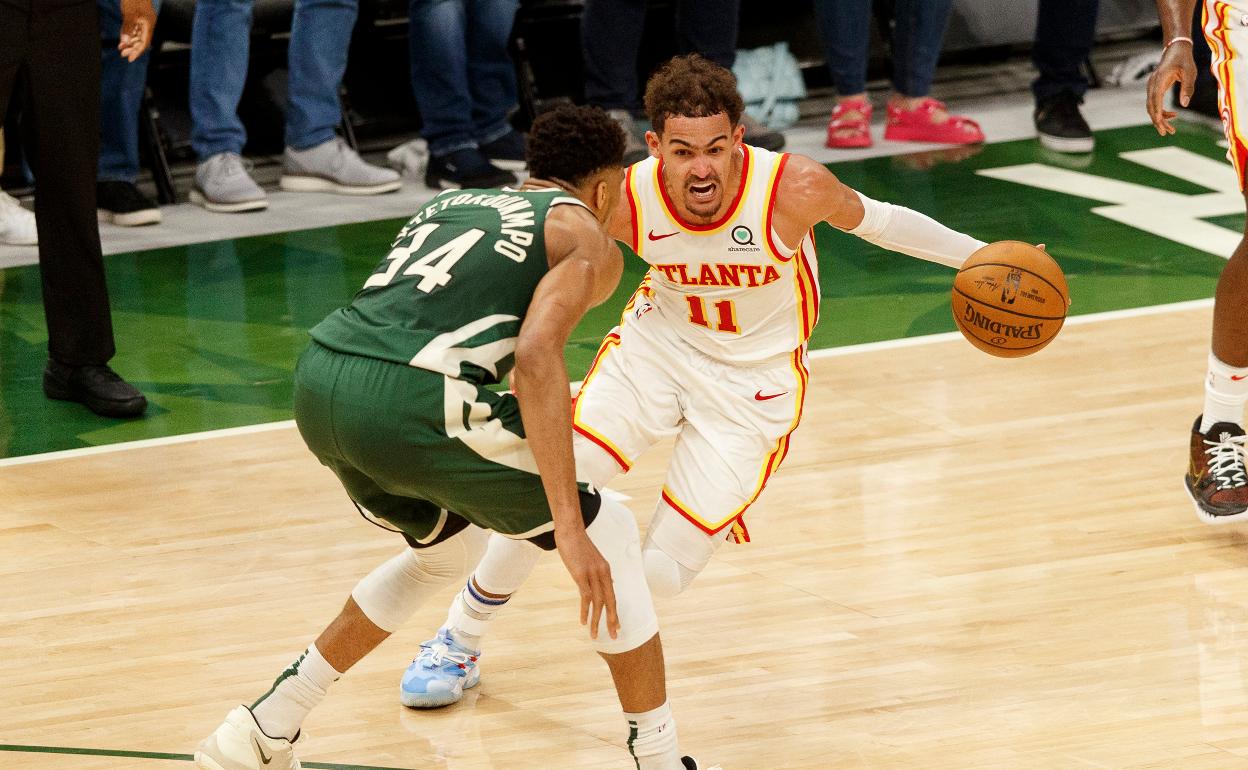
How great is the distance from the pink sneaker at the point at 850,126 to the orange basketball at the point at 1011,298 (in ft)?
14.6

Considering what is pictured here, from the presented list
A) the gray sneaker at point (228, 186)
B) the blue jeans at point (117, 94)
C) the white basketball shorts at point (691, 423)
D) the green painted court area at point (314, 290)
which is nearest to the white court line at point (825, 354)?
the green painted court area at point (314, 290)

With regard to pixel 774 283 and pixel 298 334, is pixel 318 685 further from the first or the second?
pixel 298 334

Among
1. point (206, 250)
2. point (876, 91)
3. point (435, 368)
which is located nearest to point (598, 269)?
point (435, 368)

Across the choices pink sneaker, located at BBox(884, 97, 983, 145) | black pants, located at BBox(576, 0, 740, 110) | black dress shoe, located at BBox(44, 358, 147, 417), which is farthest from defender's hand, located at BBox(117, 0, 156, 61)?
pink sneaker, located at BBox(884, 97, 983, 145)

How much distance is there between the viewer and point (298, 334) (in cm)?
638

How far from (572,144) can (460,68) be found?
478 cm

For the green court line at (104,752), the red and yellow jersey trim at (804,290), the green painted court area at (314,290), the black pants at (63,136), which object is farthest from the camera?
the green painted court area at (314,290)

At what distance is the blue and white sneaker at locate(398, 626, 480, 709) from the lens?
12.4 feet

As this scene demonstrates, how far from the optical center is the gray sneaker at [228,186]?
25.5 ft

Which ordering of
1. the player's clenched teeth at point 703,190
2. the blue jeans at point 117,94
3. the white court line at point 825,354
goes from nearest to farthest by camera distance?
1. the player's clenched teeth at point 703,190
2. the white court line at point 825,354
3. the blue jeans at point 117,94

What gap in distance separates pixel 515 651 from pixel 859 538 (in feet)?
3.43

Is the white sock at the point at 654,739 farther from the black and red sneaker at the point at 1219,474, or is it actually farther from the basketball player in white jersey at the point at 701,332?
the black and red sneaker at the point at 1219,474

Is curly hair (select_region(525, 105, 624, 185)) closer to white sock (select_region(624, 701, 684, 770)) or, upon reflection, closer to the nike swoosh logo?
white sock (select_region(624, 701, 684, 770))

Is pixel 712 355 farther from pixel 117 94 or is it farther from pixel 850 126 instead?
pixel 850 126
